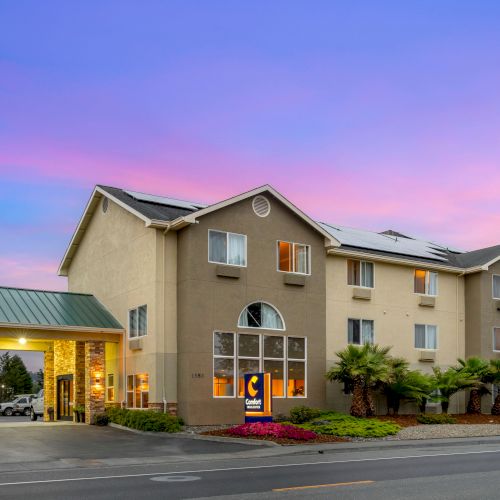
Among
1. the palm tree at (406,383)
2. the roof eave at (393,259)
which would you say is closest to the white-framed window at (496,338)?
the roof eave at (393,259)

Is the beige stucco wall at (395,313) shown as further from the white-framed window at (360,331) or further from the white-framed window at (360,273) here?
the white-framed window at (360,273)

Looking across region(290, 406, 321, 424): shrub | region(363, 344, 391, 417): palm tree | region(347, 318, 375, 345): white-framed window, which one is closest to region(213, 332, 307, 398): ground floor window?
region(290, 406, 321, 424): shrub

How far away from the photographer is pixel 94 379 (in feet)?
103

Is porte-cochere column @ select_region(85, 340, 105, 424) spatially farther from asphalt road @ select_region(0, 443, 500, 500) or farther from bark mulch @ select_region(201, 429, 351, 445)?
asphalt road @ select_region(0, 443, 500, 500)

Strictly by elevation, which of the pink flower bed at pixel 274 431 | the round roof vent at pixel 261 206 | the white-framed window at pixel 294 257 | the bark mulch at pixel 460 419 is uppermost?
the round roof vent at pixel 261 206

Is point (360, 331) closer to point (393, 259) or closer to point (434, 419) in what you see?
point (393, 259)

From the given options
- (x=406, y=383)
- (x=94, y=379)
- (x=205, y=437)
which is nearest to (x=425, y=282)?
(x=406, y=383)

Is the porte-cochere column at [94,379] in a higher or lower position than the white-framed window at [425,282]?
lower

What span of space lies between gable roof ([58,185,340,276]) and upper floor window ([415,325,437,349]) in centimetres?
764

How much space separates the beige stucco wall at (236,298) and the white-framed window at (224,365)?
10.8 inches

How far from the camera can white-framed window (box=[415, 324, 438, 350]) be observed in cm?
3729

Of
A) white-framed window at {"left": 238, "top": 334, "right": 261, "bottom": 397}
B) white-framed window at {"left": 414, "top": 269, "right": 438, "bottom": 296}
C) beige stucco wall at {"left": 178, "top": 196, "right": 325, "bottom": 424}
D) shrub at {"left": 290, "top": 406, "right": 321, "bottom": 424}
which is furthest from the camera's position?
white-framed window at {"left": 414, "top": 269, "right": 438, "bottom": 296}

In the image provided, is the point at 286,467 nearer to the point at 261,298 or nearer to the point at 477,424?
the point at 261,298

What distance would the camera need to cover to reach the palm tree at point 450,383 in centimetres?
3419
